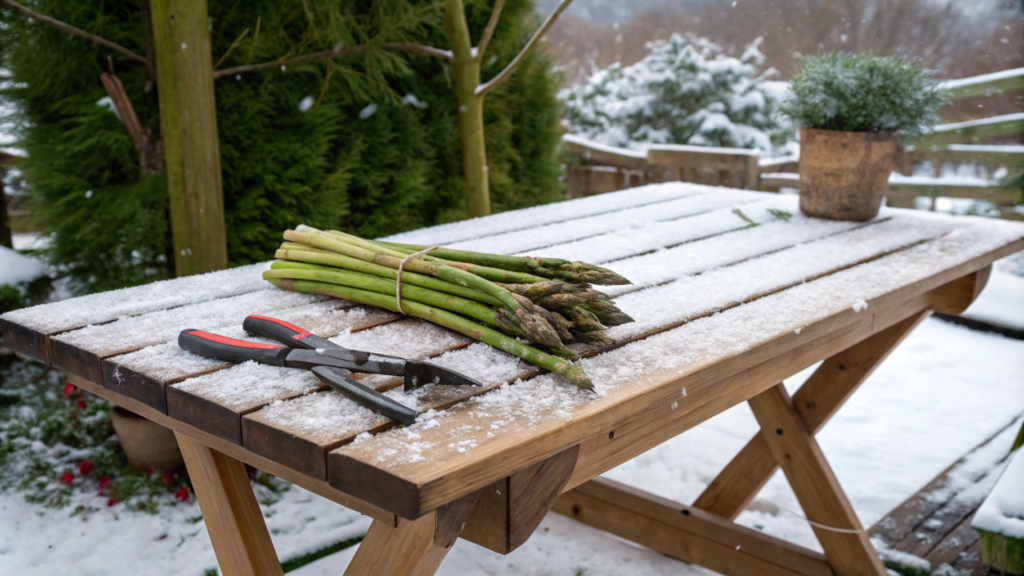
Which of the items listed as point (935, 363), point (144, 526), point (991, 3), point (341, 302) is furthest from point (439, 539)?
point (991, 3)

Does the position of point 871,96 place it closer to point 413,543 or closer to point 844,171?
point 844,171

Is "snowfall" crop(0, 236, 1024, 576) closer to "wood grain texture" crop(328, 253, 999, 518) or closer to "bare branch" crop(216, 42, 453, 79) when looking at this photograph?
"wood grain texture" crop(328, 253, 999, 518)

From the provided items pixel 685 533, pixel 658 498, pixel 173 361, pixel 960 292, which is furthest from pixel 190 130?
pixel 960 292

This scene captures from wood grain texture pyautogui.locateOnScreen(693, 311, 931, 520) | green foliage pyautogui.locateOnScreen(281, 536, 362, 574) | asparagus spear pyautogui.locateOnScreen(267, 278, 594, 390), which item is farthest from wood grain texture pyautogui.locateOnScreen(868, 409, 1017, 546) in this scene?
asparagus spear pyautogui.locateOnScreen(267, 278, 594, 390)

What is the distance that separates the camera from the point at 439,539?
1126 mm

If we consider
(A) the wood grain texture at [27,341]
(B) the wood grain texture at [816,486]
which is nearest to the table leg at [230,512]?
(A) the wood grain texture at [27,341]

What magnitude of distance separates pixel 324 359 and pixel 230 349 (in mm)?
197

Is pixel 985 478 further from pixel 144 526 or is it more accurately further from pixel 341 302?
pixel 144 526

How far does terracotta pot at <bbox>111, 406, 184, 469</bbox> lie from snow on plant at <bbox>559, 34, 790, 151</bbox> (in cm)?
595

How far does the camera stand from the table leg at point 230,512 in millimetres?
1502

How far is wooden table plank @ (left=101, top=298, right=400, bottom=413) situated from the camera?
4.12ft

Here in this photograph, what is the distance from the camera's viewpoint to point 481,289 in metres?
1.41

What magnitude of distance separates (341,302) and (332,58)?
1890mm

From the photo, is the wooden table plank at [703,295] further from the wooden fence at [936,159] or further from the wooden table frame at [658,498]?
the wooden fence at [936,159]
